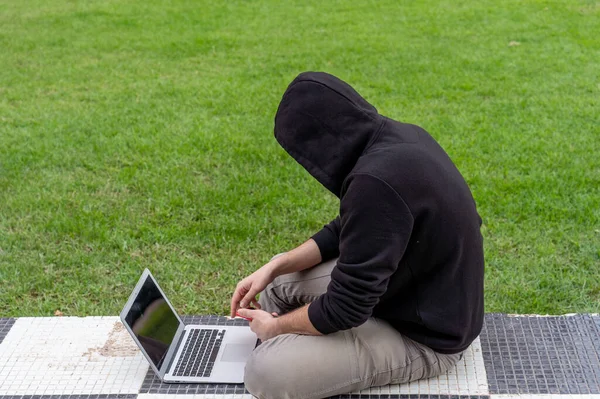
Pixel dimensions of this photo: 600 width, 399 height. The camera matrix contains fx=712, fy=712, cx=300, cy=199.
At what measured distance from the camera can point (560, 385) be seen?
8.98 ft

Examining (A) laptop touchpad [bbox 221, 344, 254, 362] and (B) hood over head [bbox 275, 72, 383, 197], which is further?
(A) laptop touchpad [bbox 221, 344, 254, 362]

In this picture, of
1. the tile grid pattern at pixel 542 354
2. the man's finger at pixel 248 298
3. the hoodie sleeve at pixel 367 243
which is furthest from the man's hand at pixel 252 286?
the tile grid pattern at pixel 542 354

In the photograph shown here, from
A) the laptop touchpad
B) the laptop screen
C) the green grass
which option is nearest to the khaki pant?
the laptop touchpad

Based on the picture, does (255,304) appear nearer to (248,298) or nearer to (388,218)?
(248,298)

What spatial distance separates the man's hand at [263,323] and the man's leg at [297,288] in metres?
0.28

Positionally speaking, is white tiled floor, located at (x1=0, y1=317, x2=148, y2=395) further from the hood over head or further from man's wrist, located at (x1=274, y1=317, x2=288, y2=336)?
the hood over head

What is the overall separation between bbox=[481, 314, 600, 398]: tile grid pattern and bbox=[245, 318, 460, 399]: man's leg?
324 millimetres

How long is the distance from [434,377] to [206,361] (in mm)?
928

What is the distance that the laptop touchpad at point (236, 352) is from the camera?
2.96 m

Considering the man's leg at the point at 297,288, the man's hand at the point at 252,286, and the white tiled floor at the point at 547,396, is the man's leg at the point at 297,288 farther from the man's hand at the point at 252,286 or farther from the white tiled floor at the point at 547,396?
the white tiled floor at the point at 547,396

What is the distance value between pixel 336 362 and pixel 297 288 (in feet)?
1.83

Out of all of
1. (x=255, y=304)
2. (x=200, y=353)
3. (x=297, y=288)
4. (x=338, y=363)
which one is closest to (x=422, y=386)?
(x=338, y=363)

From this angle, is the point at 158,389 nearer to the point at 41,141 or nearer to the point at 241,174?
the point at 241,174

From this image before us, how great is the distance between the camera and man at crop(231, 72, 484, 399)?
7.52 feet
